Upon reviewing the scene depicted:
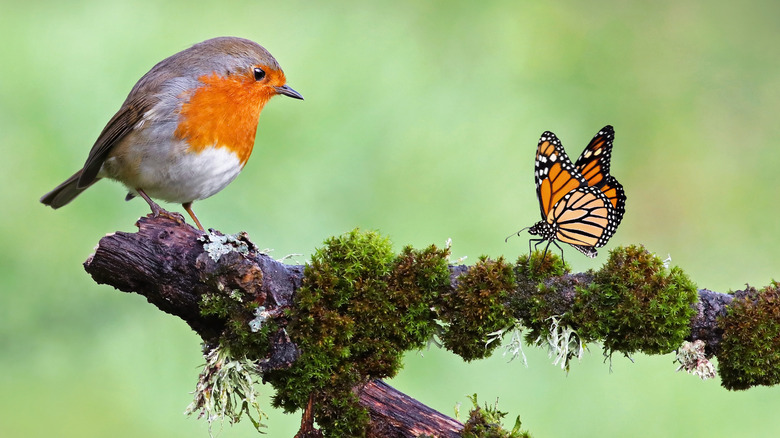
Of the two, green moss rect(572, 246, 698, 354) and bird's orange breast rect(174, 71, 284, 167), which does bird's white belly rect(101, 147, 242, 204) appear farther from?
green moss rect(572, 246, 698, 354)

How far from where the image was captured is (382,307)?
3.13 meters

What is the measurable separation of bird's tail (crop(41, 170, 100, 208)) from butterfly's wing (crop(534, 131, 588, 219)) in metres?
2.35

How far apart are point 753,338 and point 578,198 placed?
0.87m

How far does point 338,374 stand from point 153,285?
0.81 meters

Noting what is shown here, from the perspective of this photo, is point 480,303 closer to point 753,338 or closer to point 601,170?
point 601,170

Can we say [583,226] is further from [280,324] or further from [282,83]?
[282,83]

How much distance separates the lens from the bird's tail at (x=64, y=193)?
430cm

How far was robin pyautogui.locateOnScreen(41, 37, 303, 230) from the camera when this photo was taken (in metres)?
3.76

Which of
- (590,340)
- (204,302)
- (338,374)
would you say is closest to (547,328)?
(590,340)

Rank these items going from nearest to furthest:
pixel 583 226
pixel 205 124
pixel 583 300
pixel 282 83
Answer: pixel 583 300
pixel 583 226
pixel 205 124
pixel 282 83

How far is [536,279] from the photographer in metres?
3.14

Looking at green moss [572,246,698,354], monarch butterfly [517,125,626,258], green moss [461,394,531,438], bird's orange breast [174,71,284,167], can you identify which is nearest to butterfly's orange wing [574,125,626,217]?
monarch butterfly [517,125,626,258]

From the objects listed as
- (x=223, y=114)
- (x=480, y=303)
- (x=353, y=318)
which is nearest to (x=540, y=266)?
(x=480, y=303)

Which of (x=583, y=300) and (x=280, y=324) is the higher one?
(x=583, y=300)
